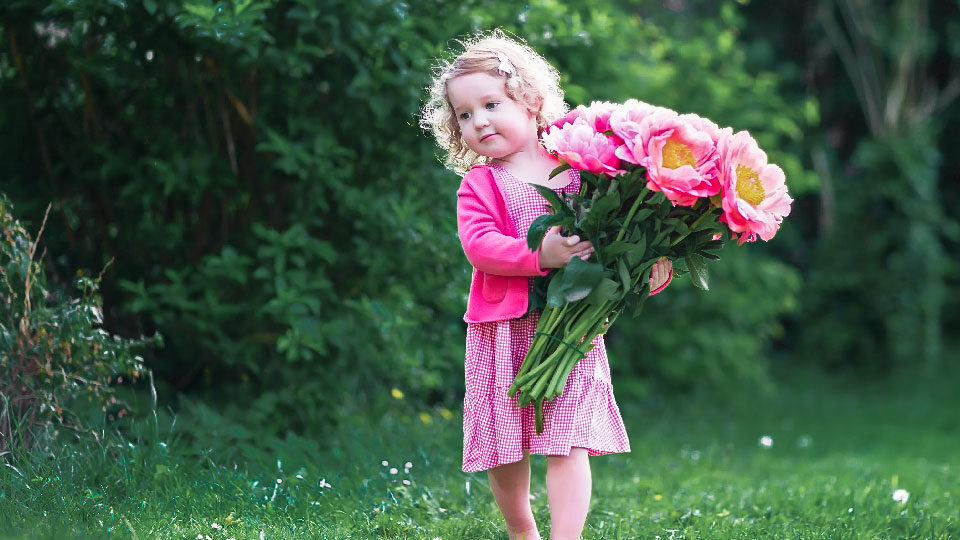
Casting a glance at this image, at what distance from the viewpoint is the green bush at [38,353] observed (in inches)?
127

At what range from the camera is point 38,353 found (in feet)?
10.7

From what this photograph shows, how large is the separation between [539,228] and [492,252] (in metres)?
0.15

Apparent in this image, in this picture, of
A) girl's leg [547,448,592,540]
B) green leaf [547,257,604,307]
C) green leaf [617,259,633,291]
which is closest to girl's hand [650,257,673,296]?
green leaf [617,259,633,291]

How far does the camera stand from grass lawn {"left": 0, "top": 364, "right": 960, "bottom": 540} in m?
2.87

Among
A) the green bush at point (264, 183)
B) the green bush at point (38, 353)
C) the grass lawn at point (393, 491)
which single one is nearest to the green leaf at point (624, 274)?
the grass lawn at point (393, 491)

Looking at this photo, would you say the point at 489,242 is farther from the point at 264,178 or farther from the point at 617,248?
the point at 264,178

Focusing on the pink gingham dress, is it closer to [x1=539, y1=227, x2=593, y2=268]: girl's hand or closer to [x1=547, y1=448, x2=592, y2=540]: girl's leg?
[x1=547, y1=448, x2=592, y2=540]: girl's leg

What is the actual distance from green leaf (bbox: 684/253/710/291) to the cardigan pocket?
512 mm

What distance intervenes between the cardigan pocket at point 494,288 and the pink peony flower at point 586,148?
39 cm

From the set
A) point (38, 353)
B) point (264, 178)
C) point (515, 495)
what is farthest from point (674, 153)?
point (264, 178)

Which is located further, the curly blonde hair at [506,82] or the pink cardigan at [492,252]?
the curly blonde hair at [506,82]

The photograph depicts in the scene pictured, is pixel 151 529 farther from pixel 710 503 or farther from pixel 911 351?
pixel 911 351

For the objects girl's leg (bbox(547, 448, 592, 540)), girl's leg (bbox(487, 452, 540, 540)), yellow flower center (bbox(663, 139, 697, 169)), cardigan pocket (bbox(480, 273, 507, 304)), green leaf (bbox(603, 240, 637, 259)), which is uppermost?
yellow flower center (bbox(663, 139, 697, 169))

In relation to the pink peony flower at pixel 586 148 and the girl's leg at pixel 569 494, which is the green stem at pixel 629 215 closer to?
the pink peony flower at pixel 586 148
